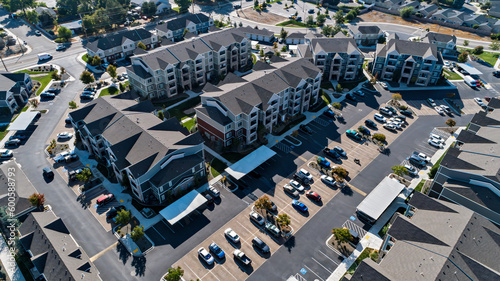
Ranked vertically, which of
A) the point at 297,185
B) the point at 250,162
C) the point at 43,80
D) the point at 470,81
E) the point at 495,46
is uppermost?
the point at 495,46

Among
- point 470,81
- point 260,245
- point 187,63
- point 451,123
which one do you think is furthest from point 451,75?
point 260,245

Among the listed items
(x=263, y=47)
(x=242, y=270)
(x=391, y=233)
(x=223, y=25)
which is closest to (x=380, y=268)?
(x=391, y=233)

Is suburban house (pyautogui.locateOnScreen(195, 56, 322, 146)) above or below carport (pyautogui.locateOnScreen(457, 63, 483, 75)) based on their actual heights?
above

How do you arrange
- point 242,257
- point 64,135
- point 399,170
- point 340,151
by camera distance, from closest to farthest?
1. point 242,257
2. point 399,170
3. point 340,151
4. point 64,135

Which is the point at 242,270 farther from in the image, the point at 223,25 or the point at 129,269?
the point at 223,25

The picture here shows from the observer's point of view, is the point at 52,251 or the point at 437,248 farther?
the point at 52,251

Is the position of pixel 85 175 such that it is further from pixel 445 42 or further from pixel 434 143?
pixel 445 42

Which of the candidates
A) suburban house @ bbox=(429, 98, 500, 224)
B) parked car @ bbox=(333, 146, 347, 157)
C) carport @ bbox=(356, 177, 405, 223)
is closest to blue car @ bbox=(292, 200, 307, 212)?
carport @ bbox=(356, 177, 405, 223)

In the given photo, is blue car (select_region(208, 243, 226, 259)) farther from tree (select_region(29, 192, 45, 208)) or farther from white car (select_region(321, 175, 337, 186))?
tree (select_region(29, 192, 45, 208))
